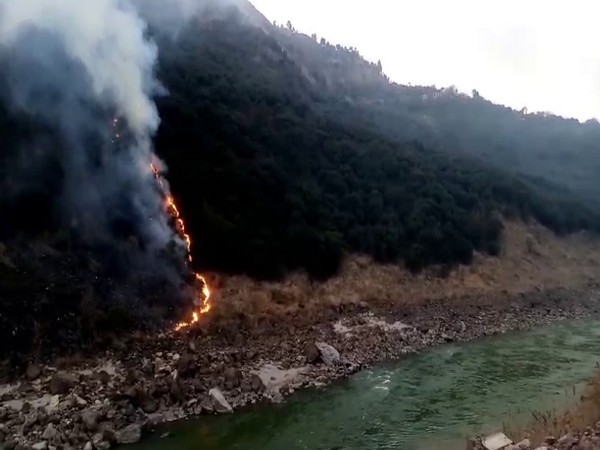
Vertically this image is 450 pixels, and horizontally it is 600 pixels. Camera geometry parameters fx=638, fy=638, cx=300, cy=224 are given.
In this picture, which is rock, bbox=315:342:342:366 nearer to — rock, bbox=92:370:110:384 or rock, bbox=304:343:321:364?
rock, bbox=304:343:321:364

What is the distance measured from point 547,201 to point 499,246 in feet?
46.2

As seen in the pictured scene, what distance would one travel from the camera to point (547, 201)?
63.8m

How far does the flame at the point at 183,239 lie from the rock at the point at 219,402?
6243mm

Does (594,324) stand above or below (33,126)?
below

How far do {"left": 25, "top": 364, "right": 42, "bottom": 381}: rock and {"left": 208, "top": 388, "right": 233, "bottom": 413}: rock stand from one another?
690cm

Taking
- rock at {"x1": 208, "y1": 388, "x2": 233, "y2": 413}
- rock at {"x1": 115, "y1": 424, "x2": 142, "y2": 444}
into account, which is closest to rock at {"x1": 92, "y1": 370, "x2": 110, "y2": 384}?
rock at {"x1": 115, "y1": 424, "x2": 142, "y2": 444}

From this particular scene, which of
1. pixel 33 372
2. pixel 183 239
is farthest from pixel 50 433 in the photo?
pixel 183 239

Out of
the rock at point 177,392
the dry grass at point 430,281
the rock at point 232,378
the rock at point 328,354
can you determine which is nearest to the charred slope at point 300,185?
the dry grass at point 430,281

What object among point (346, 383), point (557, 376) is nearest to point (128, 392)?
point (346, 383)

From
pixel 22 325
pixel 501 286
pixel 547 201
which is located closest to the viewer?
pixel 22 325

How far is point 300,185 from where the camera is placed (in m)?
48.0

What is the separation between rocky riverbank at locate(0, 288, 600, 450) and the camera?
22.2 meters

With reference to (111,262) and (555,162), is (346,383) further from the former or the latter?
(555,162)

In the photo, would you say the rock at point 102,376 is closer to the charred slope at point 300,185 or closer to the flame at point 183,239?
the flame at point 183,239
